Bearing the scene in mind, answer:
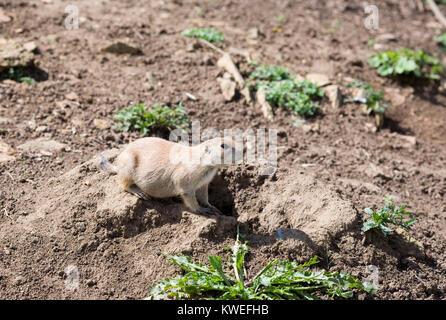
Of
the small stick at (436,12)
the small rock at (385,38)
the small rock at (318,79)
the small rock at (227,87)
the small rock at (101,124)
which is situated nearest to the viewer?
the small rock at (101,124)

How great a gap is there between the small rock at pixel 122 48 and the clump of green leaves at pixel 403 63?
4385 millimetres

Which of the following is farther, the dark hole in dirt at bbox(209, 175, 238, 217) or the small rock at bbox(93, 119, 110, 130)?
the small rock at bbox(93, 119, 110, 130)

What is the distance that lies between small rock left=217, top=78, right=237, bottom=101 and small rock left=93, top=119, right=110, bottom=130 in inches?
71.7

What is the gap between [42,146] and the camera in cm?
559

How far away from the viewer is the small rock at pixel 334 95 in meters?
7.30

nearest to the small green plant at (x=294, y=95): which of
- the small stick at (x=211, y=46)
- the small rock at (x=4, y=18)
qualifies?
the small stick at (x=211, y=46)

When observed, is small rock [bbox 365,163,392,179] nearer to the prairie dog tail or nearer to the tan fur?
the tan fur

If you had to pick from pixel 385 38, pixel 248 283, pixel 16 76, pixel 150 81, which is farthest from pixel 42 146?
pixel 385 38

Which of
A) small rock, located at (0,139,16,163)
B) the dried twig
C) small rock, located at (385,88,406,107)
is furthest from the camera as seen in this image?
small rock, located at (385,88,406,107)

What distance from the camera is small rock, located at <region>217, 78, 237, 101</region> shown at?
6961 mm

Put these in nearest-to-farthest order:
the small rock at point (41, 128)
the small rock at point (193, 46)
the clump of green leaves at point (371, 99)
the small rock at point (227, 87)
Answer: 1. the small rock at point (41, 128)
2. the small rock at point (227, 87)
3. the clump of green leaves at point (371, 99)
4. the small rock at point (193, 46)

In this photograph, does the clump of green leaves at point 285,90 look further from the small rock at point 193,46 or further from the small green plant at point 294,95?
the small rock at point 193,46

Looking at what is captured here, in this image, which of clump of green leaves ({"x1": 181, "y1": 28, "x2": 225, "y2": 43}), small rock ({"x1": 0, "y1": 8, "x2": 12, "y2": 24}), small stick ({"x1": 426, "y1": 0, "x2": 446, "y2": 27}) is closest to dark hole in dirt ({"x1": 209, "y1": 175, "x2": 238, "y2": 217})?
clump of green leaves ({"x1": 181, "y1": 28, "x2": 225, "y2": 43})
